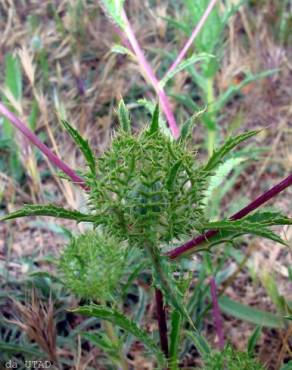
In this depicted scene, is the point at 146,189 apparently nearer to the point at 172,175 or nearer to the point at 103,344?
the point at 172,175

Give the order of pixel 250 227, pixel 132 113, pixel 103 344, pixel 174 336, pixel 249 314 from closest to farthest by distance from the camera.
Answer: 1. pixel 250 227
2. pixel 174 336
3. pixel 103 344
4. pixel 249 314
5. pixel 132 113

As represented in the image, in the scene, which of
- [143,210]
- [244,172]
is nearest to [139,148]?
[143,210]

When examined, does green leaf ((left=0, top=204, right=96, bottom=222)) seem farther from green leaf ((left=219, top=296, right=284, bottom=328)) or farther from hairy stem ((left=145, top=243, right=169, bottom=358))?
green leaf ((left=219, top=296, right=284, bottom=328))

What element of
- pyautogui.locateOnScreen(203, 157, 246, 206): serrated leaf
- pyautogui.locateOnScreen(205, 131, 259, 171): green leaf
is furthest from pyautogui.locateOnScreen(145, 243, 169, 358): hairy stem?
pyautogui.locateOnScreen(203, 157, 246, 206): serrated leaf

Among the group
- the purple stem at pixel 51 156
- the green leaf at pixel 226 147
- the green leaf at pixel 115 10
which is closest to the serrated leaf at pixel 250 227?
the green leaf at pixel 226 147

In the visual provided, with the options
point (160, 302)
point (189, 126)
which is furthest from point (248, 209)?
point (160, 302)

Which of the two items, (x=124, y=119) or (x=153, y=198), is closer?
(x=153, y=198)

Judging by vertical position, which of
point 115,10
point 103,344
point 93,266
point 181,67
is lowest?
point 103,344
